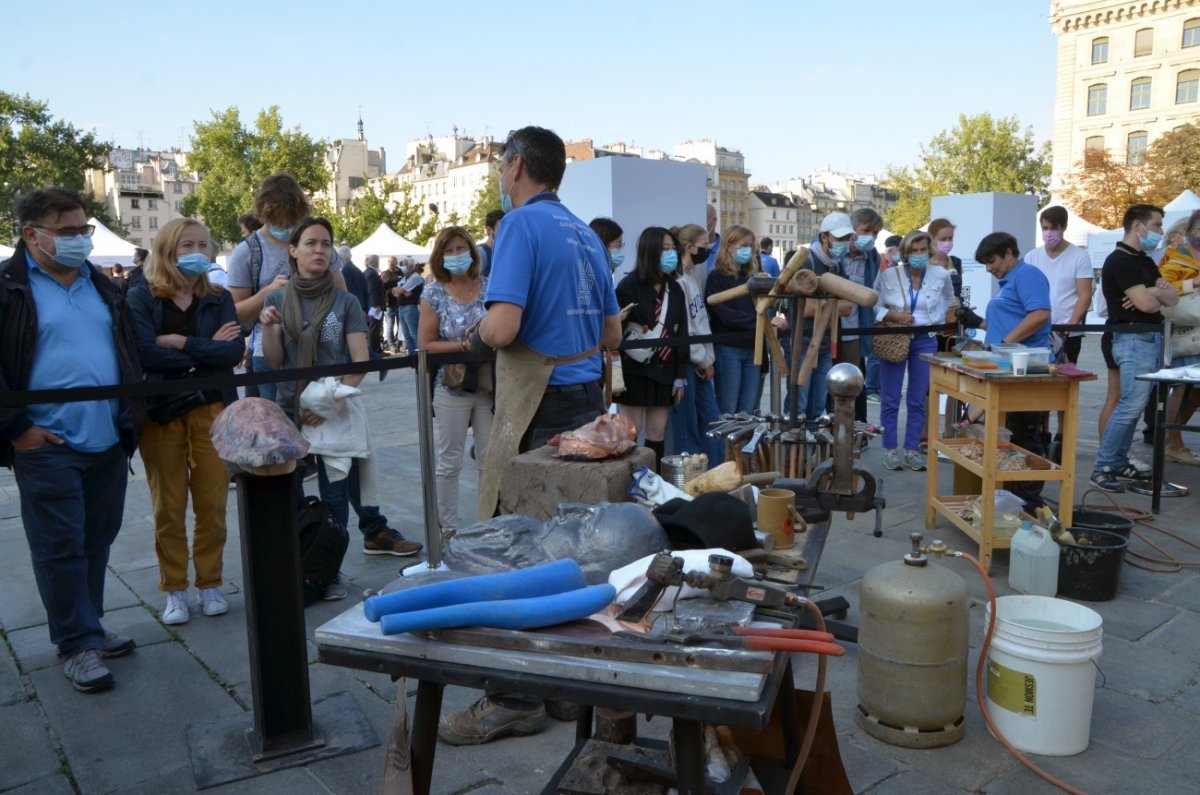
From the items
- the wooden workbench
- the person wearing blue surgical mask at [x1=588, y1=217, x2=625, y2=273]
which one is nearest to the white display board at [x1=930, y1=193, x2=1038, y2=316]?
the person wearing blue surgical mask at [x1=588, y1=217, x2=625, y2=273]

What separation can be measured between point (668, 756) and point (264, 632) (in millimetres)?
1368

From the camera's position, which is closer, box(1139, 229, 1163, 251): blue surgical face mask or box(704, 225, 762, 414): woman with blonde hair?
box(1139, 229, 1163, 251): blue surgical face mask

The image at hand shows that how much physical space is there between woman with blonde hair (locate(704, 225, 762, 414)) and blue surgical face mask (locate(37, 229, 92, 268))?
405cm

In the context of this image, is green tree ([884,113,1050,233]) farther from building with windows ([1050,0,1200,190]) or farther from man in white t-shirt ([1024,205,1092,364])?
man in white t-shirt ([1024,205,1092,364])

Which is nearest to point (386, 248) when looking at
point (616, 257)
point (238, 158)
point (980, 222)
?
point (980, 222)

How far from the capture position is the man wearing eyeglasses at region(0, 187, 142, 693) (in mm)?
3211

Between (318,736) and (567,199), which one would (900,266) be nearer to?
(567,199)

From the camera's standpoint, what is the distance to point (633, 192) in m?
6.99

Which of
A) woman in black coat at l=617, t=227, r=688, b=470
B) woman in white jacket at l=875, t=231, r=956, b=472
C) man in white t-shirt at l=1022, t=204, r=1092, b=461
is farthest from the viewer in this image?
man in white t-shirt at l=1022, t=204, r=1092, b=461

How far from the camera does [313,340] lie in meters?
4.30

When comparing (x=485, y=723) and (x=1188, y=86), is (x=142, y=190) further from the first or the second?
(x=485, y=723)

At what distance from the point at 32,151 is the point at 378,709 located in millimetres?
54459

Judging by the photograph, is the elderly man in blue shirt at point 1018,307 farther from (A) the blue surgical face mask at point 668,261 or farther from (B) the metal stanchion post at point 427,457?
(B) the metal stanchion post at point 427,457

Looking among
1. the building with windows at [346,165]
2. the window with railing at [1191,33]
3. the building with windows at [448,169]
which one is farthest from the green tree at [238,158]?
the window with railing at [1191,33]
